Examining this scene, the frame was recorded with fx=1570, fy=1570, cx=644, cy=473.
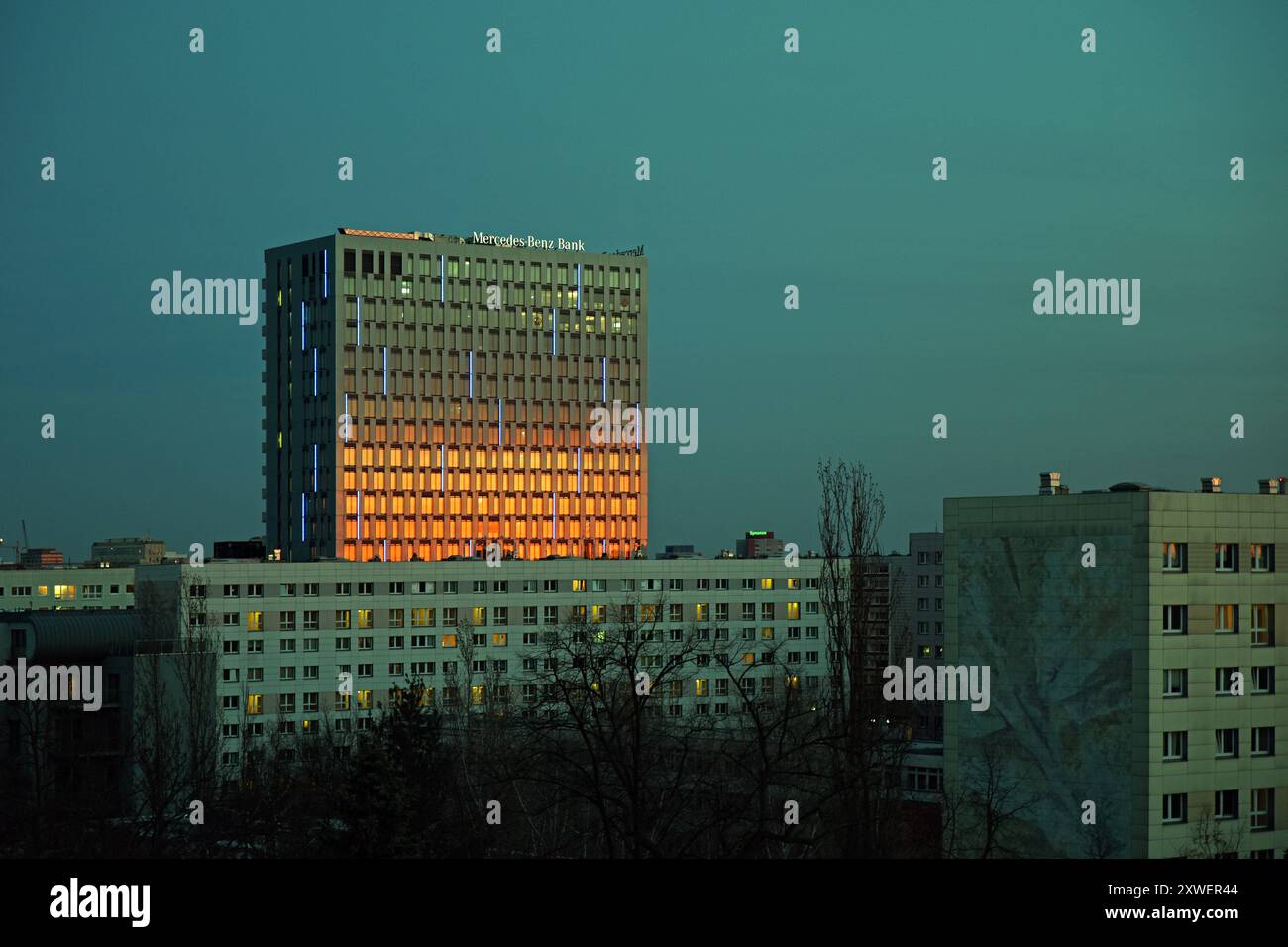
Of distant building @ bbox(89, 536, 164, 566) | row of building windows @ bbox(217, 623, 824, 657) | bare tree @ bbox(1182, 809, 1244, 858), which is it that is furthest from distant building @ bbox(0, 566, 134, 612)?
bare tree @ bbox(1182, 809, 1244, 858)

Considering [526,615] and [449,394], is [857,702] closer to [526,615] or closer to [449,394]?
[526,615]

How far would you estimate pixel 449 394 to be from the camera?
7165 inches

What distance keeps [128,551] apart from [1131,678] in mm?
133616

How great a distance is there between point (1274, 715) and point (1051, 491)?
1452 cm

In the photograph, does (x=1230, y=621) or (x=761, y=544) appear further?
(x=761, y=544)

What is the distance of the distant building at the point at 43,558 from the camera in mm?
148950

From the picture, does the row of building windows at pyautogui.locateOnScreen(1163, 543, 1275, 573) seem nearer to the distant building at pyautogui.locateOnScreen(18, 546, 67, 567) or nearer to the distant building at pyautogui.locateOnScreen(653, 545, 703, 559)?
the distant building at pyautogui.locateOnScreen(653, 545, 703, 559)

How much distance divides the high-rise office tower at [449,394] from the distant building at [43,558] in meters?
28.5

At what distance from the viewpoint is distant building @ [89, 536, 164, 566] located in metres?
155

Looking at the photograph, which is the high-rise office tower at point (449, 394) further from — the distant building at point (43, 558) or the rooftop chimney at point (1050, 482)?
the rooftop chimney at point (1050, 482)

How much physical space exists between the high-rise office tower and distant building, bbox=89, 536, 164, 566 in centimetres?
1625

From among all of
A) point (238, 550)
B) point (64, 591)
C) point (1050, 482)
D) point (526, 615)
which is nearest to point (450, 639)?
point (526, 615)

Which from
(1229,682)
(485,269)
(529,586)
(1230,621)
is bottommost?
(529,586)

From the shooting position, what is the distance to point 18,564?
14562 centimetres
